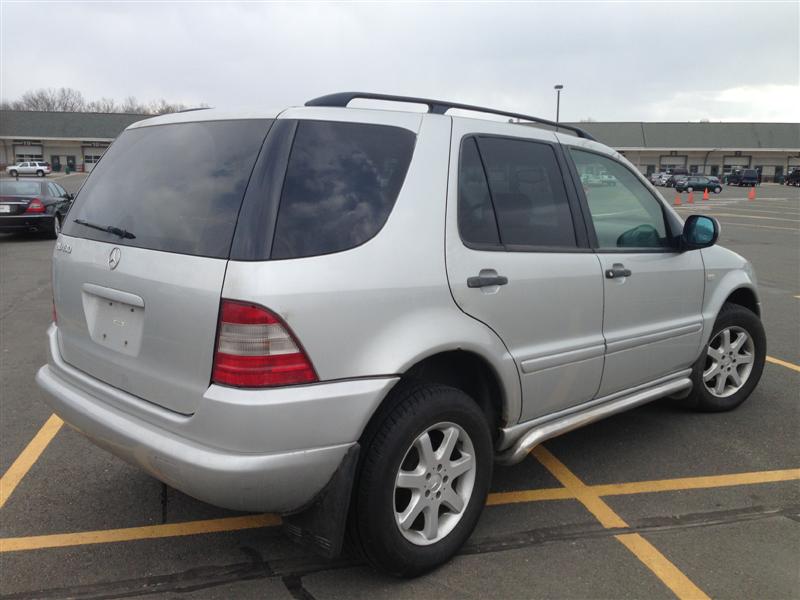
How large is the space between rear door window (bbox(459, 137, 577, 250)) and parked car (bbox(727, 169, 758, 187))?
60.4 meters

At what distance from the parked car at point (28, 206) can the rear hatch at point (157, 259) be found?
12897 millimetres

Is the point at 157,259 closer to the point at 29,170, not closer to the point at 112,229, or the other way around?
the point at 112,229

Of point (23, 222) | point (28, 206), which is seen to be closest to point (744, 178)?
point (28, 206)

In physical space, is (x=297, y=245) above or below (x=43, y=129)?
below

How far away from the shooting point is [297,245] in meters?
2.30

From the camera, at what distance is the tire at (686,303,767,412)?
438 cm

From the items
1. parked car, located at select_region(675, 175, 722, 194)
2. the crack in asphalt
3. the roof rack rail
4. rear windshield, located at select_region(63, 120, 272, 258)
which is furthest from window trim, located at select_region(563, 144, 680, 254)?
parked car, located at select_region(675, 175, 722, 194)

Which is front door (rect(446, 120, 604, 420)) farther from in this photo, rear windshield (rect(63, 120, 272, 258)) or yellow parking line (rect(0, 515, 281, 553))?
yellow parking line (rect(0, 515, 281, 553))

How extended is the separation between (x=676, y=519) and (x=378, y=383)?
184cm

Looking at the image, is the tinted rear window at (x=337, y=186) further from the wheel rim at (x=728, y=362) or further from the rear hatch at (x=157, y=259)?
the wheel rim at (x=728, y=362)

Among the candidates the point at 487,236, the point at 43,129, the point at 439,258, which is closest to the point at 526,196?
the point at 487,236

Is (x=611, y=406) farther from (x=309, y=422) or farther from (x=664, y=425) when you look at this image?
(x=309, y=422)

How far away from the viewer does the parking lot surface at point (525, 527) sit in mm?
2678

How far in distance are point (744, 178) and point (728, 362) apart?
197 feet
